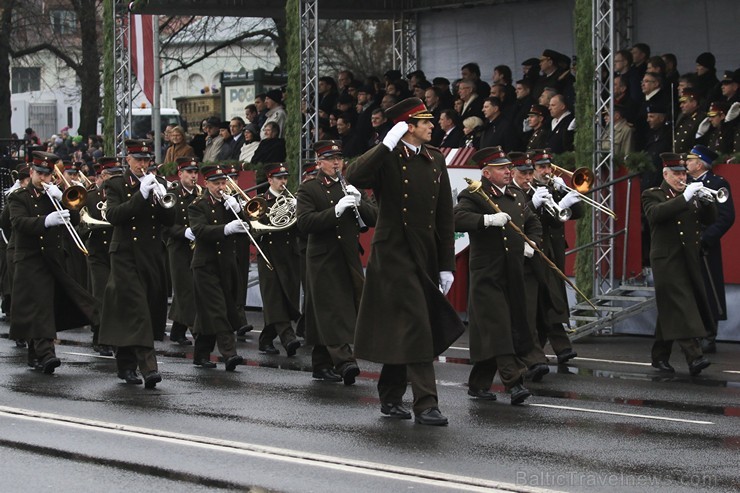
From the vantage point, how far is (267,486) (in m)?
7.98

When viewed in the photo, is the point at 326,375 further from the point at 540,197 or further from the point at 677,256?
the point at 677,256

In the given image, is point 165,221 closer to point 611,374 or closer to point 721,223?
point 611,374

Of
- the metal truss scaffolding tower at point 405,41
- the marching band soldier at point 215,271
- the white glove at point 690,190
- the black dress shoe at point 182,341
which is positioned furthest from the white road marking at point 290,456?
the metal truss scaffolding tower at point 405,41

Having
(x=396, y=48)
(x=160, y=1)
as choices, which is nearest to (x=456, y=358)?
(x=160, y=1)

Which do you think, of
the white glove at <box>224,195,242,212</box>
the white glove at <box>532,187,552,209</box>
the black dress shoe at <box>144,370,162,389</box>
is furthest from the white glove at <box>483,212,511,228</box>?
the white glove at <box>224,195,242,212</box>

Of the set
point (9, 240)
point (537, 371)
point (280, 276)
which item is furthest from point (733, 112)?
point (9, 240)

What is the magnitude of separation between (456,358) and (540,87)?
21.4ft

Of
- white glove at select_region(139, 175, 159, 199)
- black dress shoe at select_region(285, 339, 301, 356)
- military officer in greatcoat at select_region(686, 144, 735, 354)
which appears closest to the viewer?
white glove at select_region(139, 175, 159, 199)

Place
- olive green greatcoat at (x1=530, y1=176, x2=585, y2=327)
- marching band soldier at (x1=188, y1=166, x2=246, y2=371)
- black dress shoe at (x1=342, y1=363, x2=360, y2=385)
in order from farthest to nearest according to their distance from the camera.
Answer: marching band soldier at (x1=188, y1=166, x2=246, y2=371), olive green greatcoat at (x1=530, y1=176, x2=585, y2=327), black dress shoe at (x1=342, y1=363, x2=360, y2=385)

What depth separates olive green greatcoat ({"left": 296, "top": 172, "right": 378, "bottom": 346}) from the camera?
12578 mm

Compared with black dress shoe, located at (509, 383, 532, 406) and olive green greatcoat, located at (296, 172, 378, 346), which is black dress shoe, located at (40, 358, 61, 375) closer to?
olive green greatcoat, located at (296, 172, 378, 346)

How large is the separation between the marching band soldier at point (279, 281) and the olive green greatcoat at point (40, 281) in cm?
218

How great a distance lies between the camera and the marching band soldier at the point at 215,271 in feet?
45.6

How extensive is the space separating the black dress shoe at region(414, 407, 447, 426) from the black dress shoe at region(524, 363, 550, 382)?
2749 millimetres
